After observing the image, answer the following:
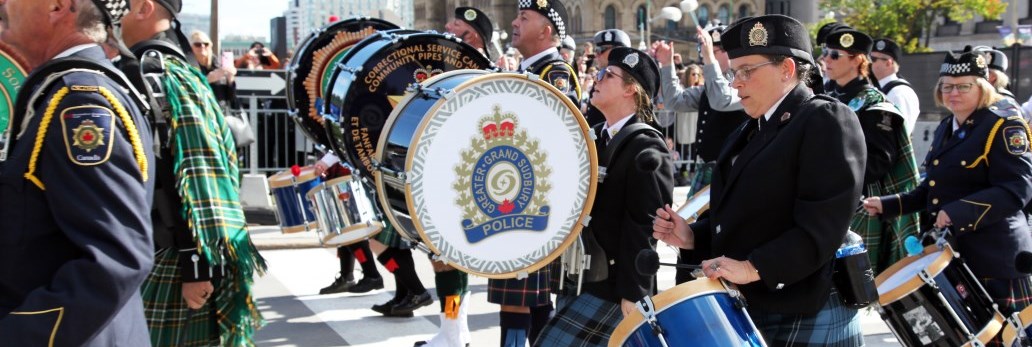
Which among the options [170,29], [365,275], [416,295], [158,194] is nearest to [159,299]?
[158,194]

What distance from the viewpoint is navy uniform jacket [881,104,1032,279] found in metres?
5.19

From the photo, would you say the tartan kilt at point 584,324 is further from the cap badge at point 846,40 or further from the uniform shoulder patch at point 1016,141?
the cap badge at point 846,40

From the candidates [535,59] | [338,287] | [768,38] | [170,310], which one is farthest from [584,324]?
[338,287]

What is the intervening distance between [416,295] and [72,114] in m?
4.85

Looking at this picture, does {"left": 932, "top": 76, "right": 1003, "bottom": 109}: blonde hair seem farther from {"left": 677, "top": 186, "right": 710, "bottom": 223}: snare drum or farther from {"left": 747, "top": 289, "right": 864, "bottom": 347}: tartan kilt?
{"left": 747, "top": 289, "right": 864, "bottom": 347}: tartan kilt

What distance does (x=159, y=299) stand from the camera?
12.2 feet

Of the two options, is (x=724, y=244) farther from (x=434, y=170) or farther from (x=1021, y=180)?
(x=1021, y=180)

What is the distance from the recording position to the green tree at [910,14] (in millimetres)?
51906

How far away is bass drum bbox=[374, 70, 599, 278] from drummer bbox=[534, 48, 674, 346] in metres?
0.18

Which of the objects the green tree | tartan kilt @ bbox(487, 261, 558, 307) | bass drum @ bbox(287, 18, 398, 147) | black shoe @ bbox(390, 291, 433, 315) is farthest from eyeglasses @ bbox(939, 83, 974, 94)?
the green tree

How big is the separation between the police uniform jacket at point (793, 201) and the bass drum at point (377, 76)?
186 cm

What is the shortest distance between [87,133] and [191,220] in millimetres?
1300

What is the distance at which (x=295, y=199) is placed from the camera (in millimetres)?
6980

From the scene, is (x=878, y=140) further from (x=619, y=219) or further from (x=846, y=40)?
(x=619, y=219)
